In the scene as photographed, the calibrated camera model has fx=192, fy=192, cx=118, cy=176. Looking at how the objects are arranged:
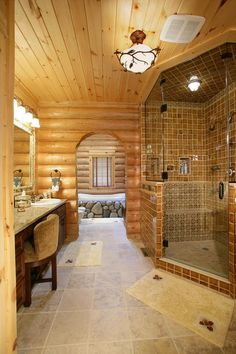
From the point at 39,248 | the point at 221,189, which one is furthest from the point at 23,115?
the point at 221,189

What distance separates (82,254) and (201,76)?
3.39m

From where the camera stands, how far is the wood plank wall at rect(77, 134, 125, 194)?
7395 millimetres

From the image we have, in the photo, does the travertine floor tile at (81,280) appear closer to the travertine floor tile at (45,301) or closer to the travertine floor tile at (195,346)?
the travertine floor tile at (45,301)

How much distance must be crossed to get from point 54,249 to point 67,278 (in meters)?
0.56

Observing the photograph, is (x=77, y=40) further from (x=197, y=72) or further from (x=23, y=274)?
(x=23, y=274)

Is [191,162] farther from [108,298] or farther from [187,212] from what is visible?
[108,298]

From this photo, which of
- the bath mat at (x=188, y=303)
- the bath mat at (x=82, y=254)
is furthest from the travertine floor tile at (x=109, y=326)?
the bath mat at (x=82, y=254)

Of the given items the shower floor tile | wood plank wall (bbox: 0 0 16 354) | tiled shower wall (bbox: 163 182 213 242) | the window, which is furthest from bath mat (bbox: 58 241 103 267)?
the window

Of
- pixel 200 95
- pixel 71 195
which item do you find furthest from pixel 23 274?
pixel 200 95

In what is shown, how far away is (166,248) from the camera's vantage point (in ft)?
9.41

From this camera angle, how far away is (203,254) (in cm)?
290

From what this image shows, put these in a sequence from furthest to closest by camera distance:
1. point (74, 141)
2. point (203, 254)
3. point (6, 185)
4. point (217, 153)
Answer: point (74, 141) < point (217, 153) < point (203, 254) < point (6, 185)

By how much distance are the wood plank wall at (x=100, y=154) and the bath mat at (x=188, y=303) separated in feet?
17.1

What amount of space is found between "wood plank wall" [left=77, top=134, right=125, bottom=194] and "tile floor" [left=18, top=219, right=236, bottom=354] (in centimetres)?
504
